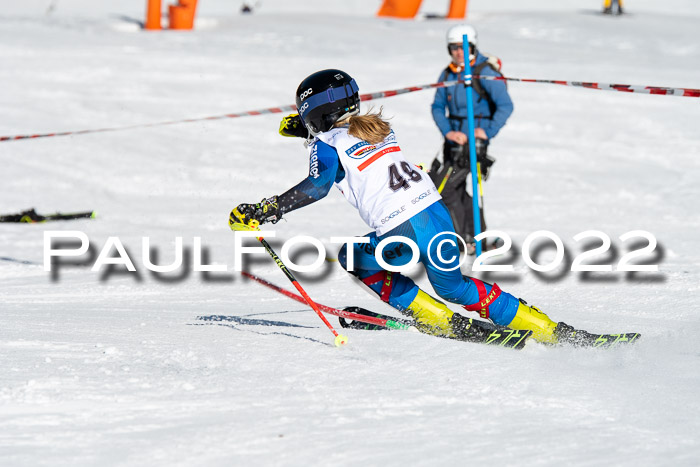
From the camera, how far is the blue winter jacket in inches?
330

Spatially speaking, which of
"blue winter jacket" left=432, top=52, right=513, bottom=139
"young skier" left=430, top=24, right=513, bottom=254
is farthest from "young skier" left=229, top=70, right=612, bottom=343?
"blue winter jacket" left=432, top=52, right=513, bottom=139

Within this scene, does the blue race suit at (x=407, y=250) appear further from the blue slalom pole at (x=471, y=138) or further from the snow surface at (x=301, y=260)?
the blue slalom pole at (x=471, y=138)

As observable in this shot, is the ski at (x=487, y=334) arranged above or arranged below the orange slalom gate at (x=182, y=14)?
below

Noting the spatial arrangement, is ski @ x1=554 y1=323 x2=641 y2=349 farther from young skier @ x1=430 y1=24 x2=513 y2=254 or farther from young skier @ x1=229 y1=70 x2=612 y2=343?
young skier @ x1=430 y1=24 x2=513 y2=254

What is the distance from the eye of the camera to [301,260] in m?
8.49

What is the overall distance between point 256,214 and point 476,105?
4.30m

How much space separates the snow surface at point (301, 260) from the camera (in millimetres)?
3510

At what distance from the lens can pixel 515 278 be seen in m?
7.48

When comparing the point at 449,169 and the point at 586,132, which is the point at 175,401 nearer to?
the point at 449,169

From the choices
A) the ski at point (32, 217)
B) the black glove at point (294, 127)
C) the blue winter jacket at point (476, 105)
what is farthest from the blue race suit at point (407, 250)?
the ski at point (32, 217)

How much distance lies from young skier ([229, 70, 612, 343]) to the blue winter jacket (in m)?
3.66

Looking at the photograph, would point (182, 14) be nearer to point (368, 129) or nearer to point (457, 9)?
point (457, 9)

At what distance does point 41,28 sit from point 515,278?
41.0 feet

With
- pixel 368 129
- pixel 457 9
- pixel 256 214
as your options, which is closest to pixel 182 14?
pixel 457 9
